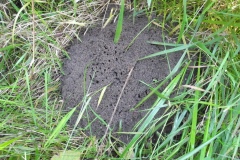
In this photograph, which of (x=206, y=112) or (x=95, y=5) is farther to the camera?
(x=95, y=5)

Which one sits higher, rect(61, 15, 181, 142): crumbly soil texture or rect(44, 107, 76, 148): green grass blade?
rect(61, 15, 181, 142): crumbly soil texture

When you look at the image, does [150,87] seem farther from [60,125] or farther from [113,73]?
[60,125]

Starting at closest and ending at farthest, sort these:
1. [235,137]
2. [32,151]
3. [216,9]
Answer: [235,137], [32,151], [216,9]

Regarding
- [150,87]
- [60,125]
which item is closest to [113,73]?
[150,87]

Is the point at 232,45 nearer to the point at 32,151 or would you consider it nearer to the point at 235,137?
the point at 235,137

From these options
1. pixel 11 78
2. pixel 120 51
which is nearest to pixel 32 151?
pixel 11 78
